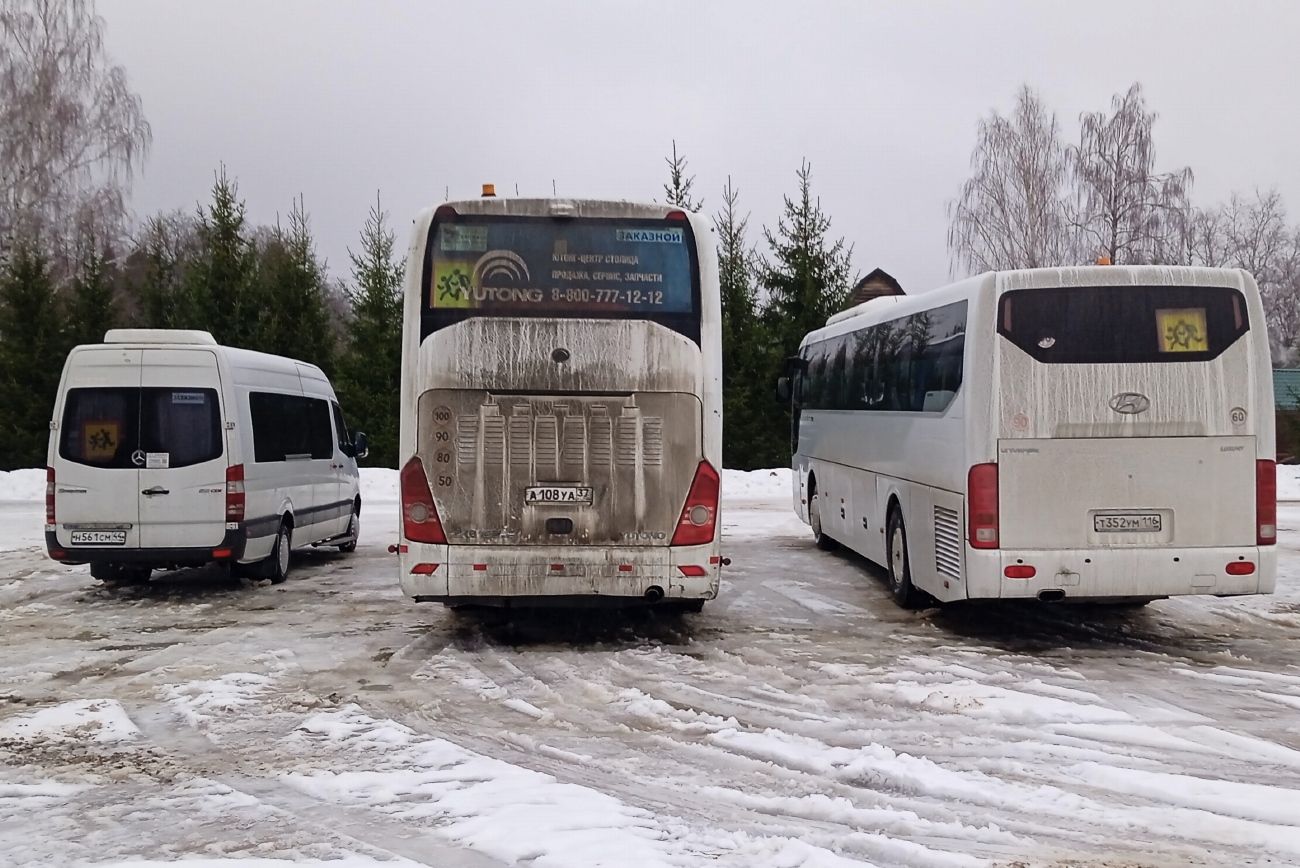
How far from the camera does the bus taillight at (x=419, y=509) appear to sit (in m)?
8.60

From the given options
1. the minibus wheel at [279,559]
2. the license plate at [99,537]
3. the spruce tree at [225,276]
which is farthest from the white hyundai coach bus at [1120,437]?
the spruce tree at [225,276]

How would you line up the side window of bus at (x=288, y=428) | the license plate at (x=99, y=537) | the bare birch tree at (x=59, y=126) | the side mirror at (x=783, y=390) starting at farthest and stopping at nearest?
the bare birch tree at (x=59, y=126) < the side mirror at (x=783, y=390) < the side window of bus at (x=288, y=428) < the license plate at (x=99, y=537)

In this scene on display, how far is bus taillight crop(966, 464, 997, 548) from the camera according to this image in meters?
8.61

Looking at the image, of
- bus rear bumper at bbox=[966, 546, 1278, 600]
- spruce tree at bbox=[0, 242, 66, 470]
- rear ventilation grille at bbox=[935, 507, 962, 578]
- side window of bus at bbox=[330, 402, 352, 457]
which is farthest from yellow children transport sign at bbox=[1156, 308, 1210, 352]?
spruce tree at bbox=[0, 242, 66, 470]

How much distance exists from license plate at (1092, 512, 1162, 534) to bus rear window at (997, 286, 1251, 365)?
117cm

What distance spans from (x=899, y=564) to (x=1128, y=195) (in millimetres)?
35354

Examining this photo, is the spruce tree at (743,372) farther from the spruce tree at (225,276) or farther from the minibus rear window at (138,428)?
the minibus rear window at (138,428)

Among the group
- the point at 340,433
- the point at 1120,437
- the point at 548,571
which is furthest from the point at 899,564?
the point at 340,433

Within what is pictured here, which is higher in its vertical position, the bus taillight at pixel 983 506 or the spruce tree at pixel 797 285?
the spruce tree at pixel 797 285

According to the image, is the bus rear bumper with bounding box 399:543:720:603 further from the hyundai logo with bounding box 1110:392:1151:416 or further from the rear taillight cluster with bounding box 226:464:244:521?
the rear taillight cluster with bounding box 226:464:244:521

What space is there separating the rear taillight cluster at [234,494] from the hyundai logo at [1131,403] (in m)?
8.14

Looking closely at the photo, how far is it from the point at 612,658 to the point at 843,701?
2100mm

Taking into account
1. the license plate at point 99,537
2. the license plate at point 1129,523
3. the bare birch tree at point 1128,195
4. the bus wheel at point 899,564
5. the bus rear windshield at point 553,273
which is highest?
the bare birch tree at point 1128,195

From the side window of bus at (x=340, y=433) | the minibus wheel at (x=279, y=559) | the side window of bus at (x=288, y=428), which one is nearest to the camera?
the side window of bus at (x=288, y=428)
